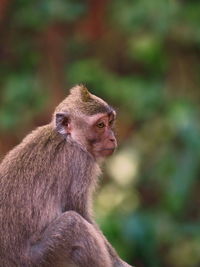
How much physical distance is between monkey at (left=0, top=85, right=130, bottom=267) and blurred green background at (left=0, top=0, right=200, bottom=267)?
3.53m

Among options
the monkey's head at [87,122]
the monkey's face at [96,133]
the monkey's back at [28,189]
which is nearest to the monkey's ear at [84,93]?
the monkey's head at [87,122]

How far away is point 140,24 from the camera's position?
46.2ft

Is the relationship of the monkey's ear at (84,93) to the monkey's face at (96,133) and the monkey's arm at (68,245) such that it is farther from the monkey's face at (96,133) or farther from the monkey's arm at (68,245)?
the monkey's arm at (68,245)

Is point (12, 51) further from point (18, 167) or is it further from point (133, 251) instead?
point (18, 167)

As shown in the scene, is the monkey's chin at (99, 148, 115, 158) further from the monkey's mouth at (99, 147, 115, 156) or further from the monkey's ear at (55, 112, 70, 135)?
the monkey's ear at (55, 112, 70, 135)

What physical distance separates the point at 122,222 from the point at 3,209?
4.44 meters

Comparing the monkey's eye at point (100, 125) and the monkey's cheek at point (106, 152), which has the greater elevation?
the monkey's eye at point (100, 125)

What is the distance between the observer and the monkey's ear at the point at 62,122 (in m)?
7.20

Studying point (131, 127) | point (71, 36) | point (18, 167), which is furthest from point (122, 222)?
point (71, 36)

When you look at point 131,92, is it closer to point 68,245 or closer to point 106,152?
point 106,152

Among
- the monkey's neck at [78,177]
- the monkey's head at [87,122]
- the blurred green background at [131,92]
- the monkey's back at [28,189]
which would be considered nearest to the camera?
the monkey's back at [28,189]

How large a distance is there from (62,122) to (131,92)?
20.8ft

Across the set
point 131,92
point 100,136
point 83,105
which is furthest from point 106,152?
point 131,92

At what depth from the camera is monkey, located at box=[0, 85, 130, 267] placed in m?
6.84
